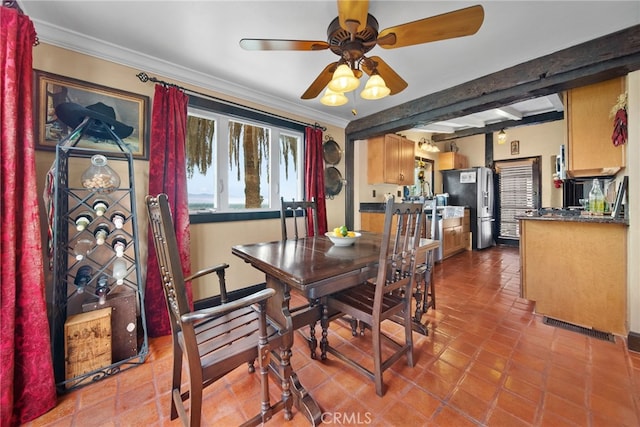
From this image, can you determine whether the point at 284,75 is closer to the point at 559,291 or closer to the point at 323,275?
the point at 323,275

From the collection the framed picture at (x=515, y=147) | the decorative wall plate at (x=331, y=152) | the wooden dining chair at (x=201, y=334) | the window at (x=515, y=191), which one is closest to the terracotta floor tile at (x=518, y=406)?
the wooden dining chair at (x=201, y=334)

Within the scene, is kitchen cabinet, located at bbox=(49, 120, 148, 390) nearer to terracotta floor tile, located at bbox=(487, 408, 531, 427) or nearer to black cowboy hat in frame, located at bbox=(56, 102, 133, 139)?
black cowboy hat in frame, located at bbox=(56, 102, 133, 139)

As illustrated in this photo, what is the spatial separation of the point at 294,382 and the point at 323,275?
676 mm

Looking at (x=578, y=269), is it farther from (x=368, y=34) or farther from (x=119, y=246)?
(x=119, y=246)

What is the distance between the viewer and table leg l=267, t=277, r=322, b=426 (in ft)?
4.09

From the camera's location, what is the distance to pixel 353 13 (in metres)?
1.18

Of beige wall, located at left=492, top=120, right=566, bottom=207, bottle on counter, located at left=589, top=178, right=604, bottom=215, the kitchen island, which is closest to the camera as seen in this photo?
the kitchen island

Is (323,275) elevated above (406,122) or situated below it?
below

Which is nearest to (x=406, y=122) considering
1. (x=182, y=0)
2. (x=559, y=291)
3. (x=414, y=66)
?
(x=414, y=66)

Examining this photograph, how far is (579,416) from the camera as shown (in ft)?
4.16

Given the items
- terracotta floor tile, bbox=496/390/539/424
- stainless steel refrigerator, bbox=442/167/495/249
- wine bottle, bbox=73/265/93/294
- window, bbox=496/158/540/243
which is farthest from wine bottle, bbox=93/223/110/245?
window, bbox=496/158/540/243

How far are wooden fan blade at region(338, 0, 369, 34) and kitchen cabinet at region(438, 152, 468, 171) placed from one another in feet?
16.9

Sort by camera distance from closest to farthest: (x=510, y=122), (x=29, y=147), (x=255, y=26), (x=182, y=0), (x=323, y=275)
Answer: (x=323, y=275) < (x=29, y=147) < (x=182, y=0) < (x=255, y=26) < (x=510, y=122)

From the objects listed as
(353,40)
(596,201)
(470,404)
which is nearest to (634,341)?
(596,201)
